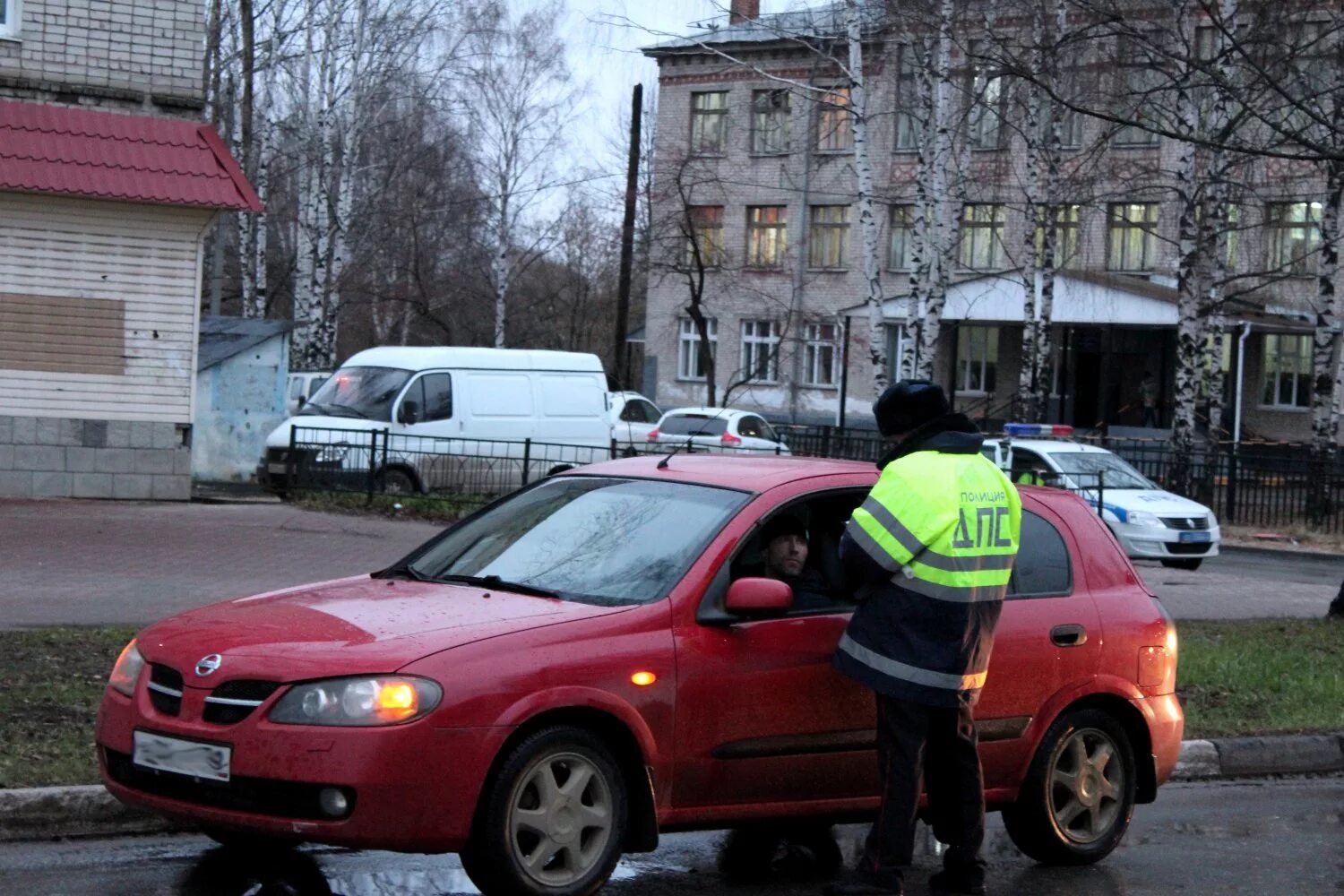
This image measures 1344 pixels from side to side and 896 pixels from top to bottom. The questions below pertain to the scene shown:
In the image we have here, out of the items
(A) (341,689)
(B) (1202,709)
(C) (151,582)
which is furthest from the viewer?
(C) (151,582)

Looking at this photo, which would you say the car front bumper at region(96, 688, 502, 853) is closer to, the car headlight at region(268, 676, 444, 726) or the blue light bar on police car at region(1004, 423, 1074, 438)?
the car headlight at region(268, 676, 444, 726)

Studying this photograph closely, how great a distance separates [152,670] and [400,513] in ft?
45.4

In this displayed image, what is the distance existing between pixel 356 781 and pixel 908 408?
2316mm

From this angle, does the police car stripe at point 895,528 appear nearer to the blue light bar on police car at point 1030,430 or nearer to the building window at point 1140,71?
the building window at point 1140,71

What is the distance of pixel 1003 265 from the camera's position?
44938 millimetres

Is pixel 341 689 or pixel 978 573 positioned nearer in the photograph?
pixel 341 689

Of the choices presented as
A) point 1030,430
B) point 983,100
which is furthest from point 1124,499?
point 983,100

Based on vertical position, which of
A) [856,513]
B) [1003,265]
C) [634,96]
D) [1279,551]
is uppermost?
[634,96]

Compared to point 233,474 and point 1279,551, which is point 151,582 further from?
point 1279,551

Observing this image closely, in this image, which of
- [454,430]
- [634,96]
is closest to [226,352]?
[454,430]

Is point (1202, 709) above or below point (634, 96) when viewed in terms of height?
below

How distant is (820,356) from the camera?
48.0 meters

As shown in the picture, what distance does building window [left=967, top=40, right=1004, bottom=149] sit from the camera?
13.5m

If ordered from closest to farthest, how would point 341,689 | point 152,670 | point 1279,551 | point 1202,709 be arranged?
1. point 341,689
2. point 152,670
3. point 1202,709
4. point 1279,551
